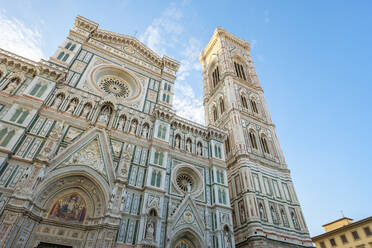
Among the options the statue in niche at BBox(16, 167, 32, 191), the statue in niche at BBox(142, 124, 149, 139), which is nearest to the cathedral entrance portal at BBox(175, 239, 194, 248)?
the statue in niche at BBox(142, 124, 149, 139)

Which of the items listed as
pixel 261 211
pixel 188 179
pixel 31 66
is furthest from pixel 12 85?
pixel 261 211

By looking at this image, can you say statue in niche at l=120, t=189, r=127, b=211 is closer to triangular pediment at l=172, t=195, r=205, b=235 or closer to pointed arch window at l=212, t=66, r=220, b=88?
triangular pediment at l=172, t=195, r=205, b=235

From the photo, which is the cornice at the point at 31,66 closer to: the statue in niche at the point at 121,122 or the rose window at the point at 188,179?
the statue in niche at the point at 121,122

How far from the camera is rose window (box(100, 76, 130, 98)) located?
65.1 ft

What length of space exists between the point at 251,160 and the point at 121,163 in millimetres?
12888

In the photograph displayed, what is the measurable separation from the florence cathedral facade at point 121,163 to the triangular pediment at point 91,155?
0.07m

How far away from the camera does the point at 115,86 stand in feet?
67.3

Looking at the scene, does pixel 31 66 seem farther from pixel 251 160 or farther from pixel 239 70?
pixel 239 70

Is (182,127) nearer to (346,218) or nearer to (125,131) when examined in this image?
(125,131)

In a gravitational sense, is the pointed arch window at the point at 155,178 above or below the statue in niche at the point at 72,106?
below

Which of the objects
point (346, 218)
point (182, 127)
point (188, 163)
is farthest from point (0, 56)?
point (346, 218)

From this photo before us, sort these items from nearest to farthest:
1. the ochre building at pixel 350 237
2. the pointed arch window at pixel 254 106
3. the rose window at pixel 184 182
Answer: the rose window at pixel 184 182, the ochre building at pixel 350 237, the pointed arch window at pixel 254 106

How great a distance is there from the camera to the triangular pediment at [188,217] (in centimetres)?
1469

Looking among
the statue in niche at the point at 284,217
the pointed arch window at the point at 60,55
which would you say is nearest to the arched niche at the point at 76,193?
the pointed arch window at the point at 60,55
